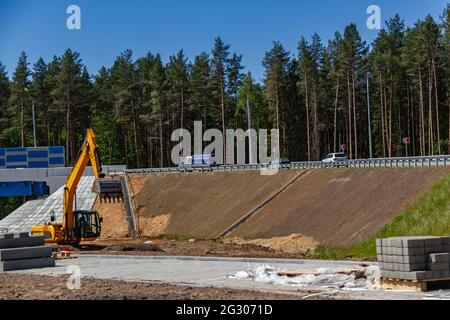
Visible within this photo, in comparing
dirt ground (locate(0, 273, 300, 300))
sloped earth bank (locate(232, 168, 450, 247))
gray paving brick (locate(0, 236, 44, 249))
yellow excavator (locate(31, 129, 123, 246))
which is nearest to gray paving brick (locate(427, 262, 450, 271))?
dirt ground (locate(0, 273, 300, 300))

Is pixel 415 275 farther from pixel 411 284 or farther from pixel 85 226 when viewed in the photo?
pixel 85 226

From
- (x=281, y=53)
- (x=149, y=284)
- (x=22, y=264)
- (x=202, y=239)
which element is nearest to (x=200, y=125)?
(x=281, y=53)

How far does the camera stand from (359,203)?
117 ft

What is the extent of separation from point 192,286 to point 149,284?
4.63 ft

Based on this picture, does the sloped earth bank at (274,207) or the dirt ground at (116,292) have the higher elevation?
the sloped earth bank at (274,207)

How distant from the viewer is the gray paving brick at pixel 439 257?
16562 mm

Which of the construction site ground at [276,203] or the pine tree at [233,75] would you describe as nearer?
the construction site ground at [276,203]

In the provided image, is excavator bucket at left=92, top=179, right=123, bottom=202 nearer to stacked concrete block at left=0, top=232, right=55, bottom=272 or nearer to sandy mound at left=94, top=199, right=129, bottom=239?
sandy mound at left=94, top=199, right=129, bottom=239

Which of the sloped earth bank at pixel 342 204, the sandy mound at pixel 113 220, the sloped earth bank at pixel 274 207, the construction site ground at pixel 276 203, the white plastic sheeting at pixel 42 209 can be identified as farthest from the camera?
the white plastic sheeting at pixel 42 209

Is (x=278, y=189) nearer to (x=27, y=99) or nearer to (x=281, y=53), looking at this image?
(x=281, y=53)

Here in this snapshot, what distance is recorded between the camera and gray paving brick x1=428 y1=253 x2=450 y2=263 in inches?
652

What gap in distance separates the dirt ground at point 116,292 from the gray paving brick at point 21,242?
19.6ft

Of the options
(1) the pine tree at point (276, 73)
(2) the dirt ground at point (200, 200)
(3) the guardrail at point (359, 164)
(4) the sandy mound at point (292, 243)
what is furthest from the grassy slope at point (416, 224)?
(1) the pine tree at point (276, 73)

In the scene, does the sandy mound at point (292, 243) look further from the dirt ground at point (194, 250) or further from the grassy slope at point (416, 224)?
the grassy slope at point (416, 224)
